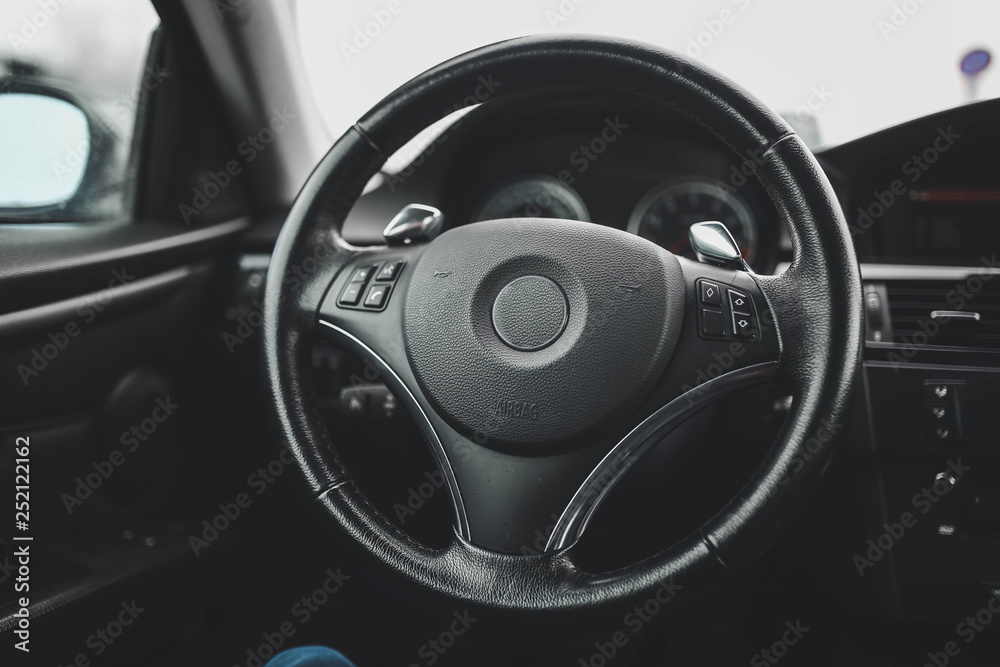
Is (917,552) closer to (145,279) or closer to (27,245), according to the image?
(145,279)

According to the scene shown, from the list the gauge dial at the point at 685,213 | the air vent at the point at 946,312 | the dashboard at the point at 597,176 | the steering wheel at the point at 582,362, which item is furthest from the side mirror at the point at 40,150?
the air vent at the point at 946,312

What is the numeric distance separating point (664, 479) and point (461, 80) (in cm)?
59

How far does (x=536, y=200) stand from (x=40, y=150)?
0.96 metres

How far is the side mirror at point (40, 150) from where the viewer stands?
1.38 meters

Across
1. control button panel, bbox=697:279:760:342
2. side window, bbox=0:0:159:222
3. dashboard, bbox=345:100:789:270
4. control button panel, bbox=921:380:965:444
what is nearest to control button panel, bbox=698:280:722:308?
control button panel, bbox=697:279:760:342

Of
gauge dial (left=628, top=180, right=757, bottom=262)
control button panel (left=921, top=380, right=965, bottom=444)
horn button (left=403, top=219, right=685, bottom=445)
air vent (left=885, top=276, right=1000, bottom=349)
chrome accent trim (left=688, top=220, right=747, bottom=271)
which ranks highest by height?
chrome accent trim (left=688, top=220, right=747, bottom=271)

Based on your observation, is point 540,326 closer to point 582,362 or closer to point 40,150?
point 582,362

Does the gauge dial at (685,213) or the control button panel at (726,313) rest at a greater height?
the control button panel at (726,313)

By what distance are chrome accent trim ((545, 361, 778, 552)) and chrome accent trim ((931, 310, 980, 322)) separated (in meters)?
0.59

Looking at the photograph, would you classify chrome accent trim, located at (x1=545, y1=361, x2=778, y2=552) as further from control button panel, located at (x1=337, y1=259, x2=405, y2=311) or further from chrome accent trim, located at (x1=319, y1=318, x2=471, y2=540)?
control button panel, located at (x1=337, y1=259, x2=405, y2=311)

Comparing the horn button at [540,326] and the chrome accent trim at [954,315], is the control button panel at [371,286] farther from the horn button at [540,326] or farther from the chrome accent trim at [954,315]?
the chrome accent trim at [954,315]

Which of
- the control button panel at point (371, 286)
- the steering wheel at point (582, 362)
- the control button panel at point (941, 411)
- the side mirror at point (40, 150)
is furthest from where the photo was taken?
the side mirror at point (40, 150)

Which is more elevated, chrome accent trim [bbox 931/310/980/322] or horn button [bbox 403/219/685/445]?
horn button [bbox 403/219/685/445]

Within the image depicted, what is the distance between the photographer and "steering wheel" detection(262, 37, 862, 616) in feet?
2.66
